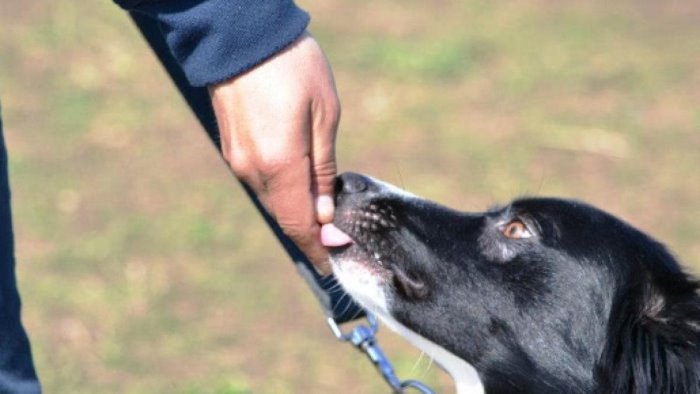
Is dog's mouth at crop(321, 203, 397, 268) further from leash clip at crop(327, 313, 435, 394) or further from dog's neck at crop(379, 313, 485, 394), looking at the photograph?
leash clip at crop(327, 313, 435, 394)

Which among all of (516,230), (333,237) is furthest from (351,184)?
(516,230)

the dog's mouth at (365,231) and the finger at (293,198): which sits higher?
the finger at (293,198)

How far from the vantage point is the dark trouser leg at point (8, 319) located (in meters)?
3.19

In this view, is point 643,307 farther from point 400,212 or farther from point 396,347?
point 396,347

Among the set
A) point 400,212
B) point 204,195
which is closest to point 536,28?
point 204,195

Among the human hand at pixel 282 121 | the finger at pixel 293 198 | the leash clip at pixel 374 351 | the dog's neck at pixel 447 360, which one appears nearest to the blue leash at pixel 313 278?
the leash clip at pixel 374 351

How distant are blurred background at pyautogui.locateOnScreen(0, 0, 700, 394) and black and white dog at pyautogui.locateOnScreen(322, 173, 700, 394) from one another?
1.61m

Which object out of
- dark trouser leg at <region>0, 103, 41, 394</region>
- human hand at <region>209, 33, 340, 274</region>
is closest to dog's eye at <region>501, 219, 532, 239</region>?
human hand at <region>209, 33, 340, 274</region>

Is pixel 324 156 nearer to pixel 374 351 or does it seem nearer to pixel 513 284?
pixel 513 284

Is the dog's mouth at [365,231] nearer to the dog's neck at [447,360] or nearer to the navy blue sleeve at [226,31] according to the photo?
the dog's neck at [447,360]

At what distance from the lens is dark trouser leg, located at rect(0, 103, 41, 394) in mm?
3193

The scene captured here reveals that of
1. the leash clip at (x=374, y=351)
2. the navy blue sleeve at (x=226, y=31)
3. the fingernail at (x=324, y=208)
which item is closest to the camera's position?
the navy blue sleeve at (x=226, y=31)

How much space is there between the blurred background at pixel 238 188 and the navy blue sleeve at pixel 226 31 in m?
2.38

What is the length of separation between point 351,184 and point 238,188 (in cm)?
309
